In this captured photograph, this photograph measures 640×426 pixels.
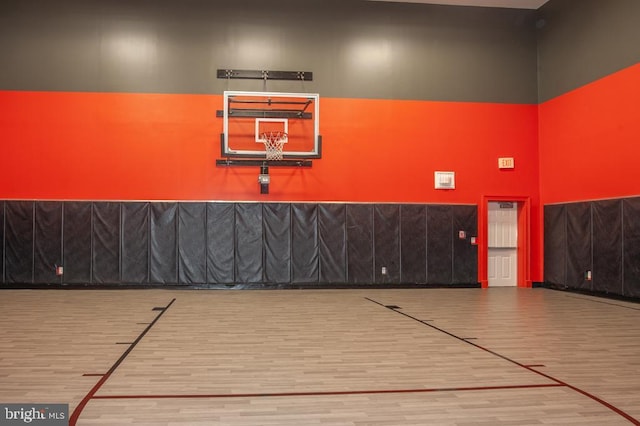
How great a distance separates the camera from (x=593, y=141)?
40.4ft

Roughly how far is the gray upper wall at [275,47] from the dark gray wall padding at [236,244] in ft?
9.57

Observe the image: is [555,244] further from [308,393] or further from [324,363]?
[308,393]

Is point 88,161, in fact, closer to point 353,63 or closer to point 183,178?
point 183,178

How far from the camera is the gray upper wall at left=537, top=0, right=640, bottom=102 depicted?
11352mm

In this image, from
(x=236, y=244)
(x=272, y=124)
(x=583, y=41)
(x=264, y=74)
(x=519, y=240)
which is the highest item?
(x=583, y=41)

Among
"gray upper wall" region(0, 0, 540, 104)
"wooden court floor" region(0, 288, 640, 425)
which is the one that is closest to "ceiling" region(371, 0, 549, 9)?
"gray upper wall" region(0, 0, 540, 104)

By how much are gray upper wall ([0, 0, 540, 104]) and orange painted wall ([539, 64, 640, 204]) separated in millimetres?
1361

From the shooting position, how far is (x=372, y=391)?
449 cm

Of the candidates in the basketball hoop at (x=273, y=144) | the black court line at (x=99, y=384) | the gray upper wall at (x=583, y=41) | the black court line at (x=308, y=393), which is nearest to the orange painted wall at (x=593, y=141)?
the gray upper wall at (x=583, y=41)

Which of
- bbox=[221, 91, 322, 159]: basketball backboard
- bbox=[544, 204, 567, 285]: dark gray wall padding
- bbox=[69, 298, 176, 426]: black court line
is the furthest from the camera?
bbox=[221, 91, 322, 159]: basketball backboard

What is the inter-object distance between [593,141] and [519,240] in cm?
314

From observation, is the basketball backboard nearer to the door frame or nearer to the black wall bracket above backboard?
the black wall bracket above backboard


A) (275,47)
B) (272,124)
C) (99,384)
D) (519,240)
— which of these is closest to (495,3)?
(275,47)

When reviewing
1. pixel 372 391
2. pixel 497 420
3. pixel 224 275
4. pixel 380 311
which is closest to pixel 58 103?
pixel 224 275
